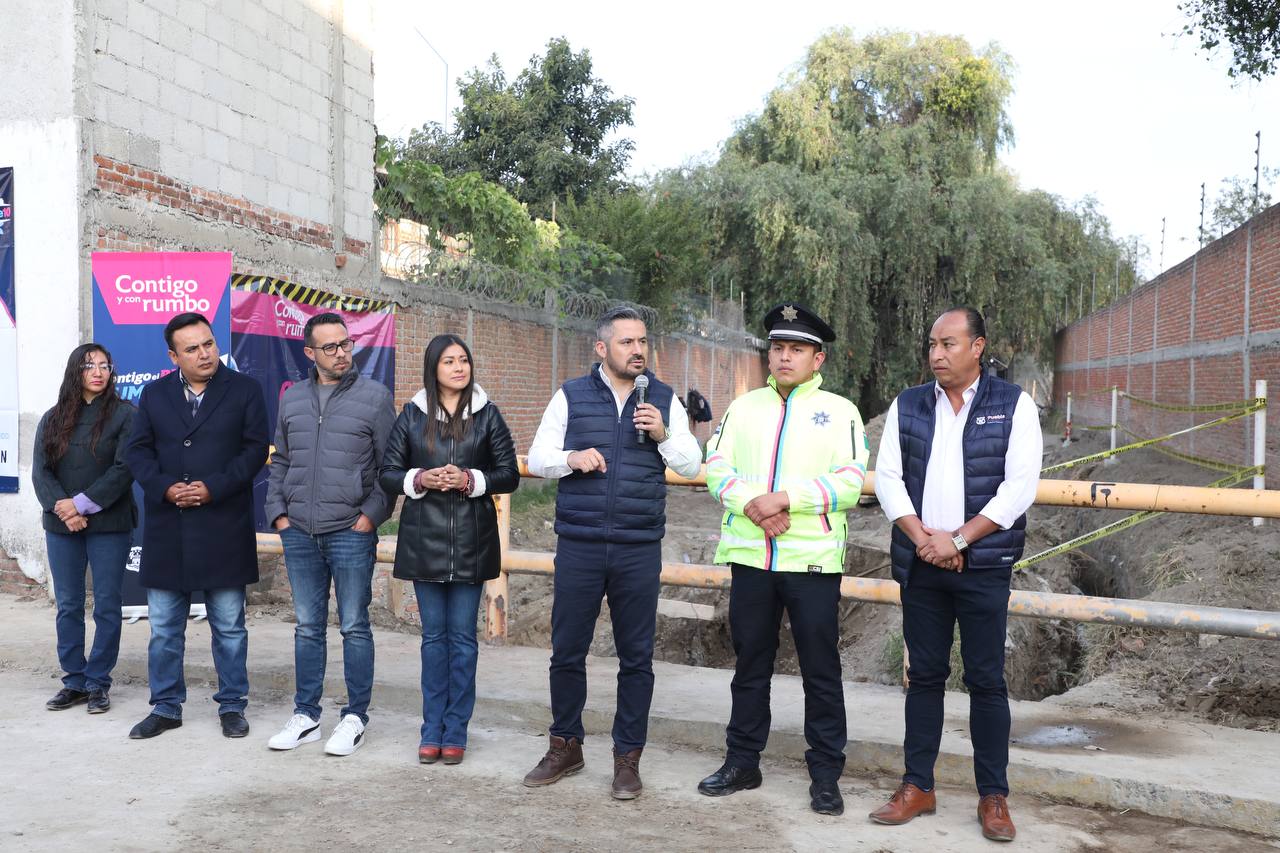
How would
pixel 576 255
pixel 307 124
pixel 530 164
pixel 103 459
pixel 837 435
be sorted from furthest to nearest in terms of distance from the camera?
1. pixel 530 164
2. pixel 576 255
3. pixel 307 124
4. pixel 103 459
5. pixel 837 435

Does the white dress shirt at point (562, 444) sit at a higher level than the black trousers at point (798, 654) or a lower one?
higher

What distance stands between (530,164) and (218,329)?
24696mm

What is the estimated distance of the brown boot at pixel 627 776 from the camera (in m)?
4.07

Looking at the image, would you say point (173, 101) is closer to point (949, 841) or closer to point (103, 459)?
point (103, 459)

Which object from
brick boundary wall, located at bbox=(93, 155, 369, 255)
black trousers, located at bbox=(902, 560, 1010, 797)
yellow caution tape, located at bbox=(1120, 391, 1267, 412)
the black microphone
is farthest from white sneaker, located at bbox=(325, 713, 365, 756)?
yellow caution tape, located at bbox=(1120, 391, 1267, 412)

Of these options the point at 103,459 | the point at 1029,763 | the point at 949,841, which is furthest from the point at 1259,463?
the point at 103,459

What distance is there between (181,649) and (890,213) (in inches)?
925

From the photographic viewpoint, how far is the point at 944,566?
3.82 meters

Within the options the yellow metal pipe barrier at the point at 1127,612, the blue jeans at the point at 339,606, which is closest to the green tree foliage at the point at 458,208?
the blue jeans at the point at 339,606

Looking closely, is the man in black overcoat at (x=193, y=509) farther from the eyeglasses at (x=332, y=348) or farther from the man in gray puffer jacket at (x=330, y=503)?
the eyeglasses at (x=332, y=348)

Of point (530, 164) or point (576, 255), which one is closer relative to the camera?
point (576, 255)

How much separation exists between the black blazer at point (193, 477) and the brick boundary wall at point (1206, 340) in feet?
38.2

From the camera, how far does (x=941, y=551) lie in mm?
3768

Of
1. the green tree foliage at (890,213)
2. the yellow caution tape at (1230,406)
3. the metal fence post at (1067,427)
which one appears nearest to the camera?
the yellow caution tape at (1230,406)
